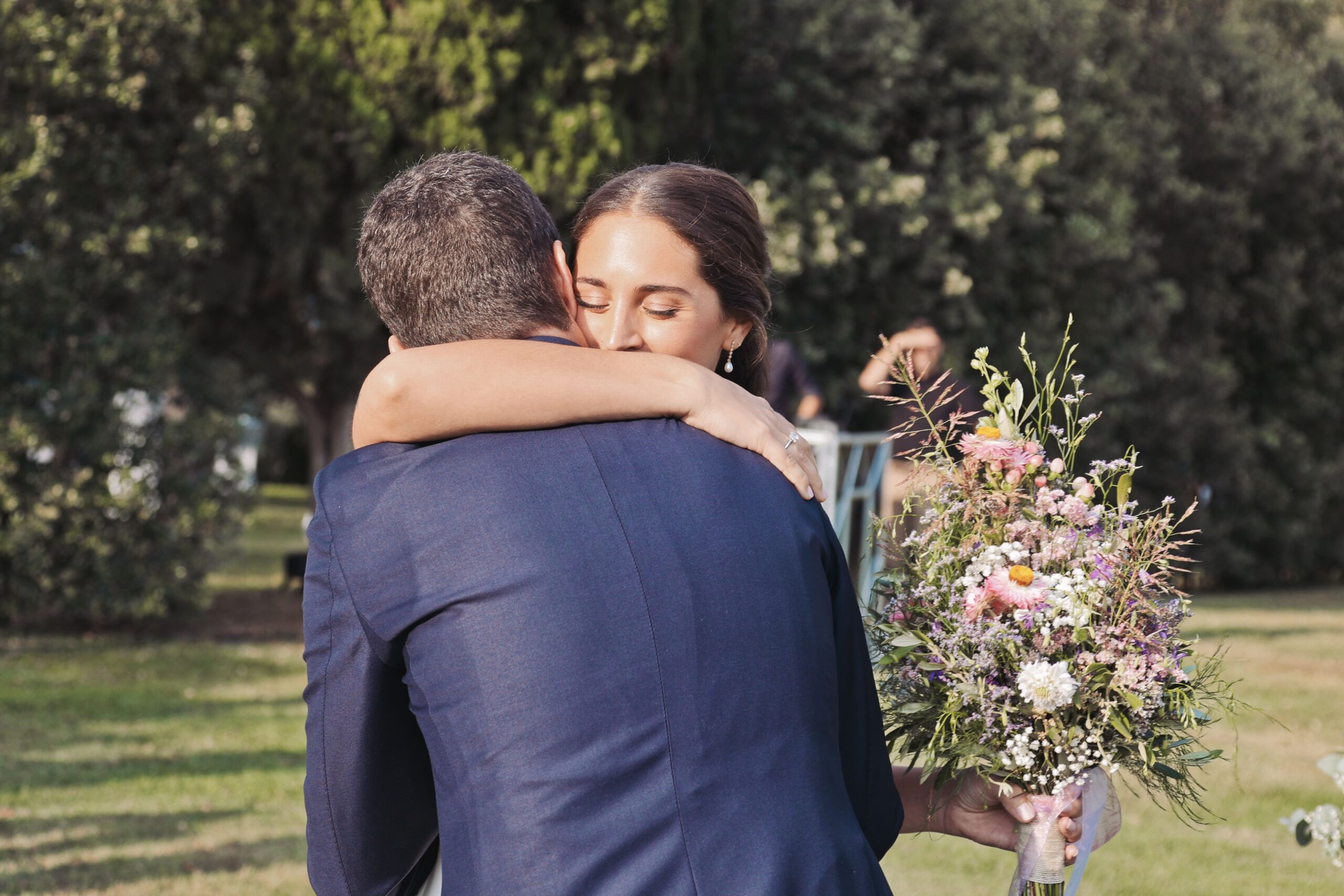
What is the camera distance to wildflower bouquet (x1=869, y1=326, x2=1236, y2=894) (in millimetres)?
2162

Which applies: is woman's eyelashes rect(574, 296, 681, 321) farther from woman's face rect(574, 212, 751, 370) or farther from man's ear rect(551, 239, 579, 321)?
man's ear rect(551, 239, 579, 321)

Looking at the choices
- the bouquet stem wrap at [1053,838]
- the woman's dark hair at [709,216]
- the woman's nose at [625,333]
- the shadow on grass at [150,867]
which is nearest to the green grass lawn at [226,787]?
the shadow on grass at [150,867]

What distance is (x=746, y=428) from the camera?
193 centimetres

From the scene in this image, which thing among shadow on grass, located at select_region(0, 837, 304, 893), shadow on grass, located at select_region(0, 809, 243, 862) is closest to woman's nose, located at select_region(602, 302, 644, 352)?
shadow on grass, located at select_region(0, 837, 304, 893)

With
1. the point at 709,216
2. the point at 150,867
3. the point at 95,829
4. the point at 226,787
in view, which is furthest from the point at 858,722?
the point at 226,787

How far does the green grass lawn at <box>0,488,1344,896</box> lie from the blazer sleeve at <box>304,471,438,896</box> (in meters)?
2.12

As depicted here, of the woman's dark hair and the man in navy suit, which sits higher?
the woman's dark hair

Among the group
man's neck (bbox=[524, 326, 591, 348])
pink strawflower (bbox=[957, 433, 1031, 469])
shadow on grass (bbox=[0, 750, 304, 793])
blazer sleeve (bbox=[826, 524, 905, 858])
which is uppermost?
man's neck (bbox=[524, 326, 591, 348])

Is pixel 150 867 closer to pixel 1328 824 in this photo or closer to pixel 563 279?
pixel 563 279

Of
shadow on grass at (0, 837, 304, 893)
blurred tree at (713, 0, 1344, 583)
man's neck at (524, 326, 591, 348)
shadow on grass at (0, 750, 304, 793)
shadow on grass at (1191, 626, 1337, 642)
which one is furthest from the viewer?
blurred tree at (713, 0, 1344, 583)

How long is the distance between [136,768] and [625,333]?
17.3ft

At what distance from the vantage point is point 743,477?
181 centimetres

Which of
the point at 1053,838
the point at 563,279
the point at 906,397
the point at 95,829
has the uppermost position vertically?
the point at 563,279

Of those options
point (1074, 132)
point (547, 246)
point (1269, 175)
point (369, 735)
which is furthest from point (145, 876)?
point (1269, 175)
